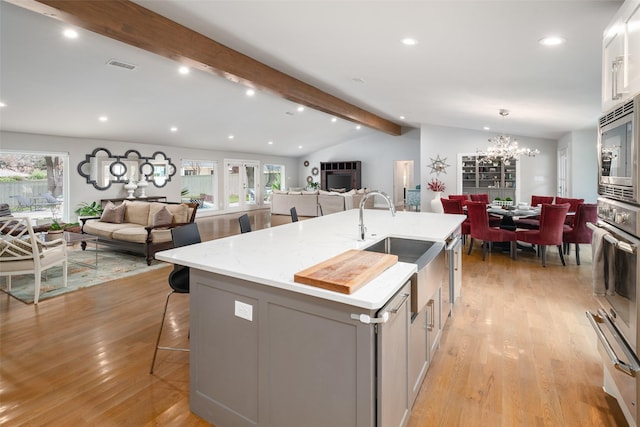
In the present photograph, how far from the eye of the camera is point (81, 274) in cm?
464

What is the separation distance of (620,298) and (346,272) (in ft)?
4.51

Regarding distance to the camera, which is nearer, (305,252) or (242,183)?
(305,252)

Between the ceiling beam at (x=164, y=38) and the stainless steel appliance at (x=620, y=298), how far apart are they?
407cm

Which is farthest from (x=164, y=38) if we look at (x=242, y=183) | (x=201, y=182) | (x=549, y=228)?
(x=242, y=183)

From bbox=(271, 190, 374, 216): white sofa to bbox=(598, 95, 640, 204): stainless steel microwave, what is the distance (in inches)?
317

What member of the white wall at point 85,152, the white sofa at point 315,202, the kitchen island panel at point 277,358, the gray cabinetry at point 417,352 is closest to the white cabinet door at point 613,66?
the gray cabinetry at point 417,352

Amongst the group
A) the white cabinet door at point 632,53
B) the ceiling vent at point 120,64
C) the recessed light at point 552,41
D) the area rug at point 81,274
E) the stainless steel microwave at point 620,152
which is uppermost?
the ceiling vent at point 120,64

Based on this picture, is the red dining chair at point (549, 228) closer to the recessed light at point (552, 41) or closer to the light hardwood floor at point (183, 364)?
the light hardwood floor at point (183, 364)

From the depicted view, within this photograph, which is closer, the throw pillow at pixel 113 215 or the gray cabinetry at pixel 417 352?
the gray cabinetry at pixel 417 352

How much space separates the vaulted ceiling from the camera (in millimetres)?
2639

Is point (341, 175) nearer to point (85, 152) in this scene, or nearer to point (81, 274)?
point (85, 152)

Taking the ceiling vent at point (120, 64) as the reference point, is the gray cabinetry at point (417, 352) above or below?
below

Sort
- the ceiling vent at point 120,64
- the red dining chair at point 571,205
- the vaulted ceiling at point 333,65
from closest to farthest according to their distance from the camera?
the vaulted ceiling at point 333,65 → the ceiling vent at point 120,64 → the red dining chair at point 571,205

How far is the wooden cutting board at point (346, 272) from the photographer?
1.39 metres
